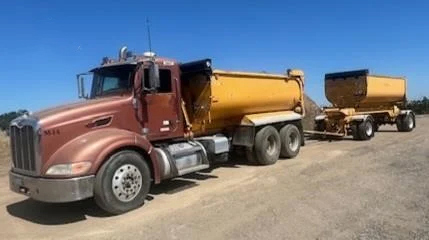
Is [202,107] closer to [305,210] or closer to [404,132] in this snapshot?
[305,210]

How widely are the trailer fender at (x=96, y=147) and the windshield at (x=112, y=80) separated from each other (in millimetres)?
1192

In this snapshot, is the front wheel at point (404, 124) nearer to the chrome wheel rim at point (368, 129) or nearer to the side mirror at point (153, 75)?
the chrome wheel rim at point (368, 129)

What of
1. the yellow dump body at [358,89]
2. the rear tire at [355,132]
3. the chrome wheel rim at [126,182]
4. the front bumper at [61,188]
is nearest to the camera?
the front bumper at [61,188]

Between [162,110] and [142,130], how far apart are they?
771mm

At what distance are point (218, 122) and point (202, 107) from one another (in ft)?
3.36

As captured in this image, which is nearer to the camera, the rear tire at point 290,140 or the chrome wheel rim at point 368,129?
the rear tire at point 290,140

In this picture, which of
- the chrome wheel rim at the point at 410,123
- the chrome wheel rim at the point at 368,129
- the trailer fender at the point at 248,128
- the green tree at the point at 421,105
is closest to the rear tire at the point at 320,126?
the chrome wheel rim at the point at 368,129

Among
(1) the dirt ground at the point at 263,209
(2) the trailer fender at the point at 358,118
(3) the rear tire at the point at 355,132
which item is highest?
(2) the trailer fender at the point at 358,118

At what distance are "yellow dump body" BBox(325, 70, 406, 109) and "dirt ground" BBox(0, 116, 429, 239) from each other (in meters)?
8.90

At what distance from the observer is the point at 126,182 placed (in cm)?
851

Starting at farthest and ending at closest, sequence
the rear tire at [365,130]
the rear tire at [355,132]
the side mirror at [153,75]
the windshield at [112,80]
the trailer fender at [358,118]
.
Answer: the trailer fender at [358,118] < the rear tire at [355,132] < the rear tire at [365,130] < the windshield at [112,80] < the side mirror at [153,75]

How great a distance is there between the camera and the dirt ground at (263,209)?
22.5 ft

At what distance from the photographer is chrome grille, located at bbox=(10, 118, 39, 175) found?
26.6 ft

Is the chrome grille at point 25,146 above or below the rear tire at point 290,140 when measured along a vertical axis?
above
